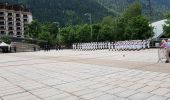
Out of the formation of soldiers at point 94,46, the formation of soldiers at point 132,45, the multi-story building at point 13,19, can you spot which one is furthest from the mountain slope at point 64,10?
the formation of soldiers at point 132,45

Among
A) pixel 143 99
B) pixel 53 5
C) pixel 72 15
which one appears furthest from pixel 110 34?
pixel 53 5

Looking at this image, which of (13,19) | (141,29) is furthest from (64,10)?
(141,29)

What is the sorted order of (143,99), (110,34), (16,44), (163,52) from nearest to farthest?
(143,99) → (163,52) → (110,34) → (16,44)

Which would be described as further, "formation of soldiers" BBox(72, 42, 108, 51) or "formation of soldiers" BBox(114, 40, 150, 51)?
"formation of soldiers" BBox(72, 42, 108, 51)

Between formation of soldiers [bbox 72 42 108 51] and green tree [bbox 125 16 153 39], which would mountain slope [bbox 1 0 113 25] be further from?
formation of soldiers [bbox 72 42 108 51]

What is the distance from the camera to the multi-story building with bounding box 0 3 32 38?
117875 millimetres

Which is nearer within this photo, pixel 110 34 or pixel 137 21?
pixel 137 21

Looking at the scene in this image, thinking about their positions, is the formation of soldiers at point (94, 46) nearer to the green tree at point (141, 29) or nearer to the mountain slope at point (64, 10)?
the green tree at point (141, 29)

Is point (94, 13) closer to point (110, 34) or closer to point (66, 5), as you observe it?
point (66, 5)

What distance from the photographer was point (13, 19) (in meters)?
122

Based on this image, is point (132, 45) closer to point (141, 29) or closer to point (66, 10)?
point (141, 29)

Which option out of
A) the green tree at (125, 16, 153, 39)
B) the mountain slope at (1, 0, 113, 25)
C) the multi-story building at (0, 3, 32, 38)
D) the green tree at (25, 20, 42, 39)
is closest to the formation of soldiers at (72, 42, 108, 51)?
the green tree at (125, 16, 153, 39)

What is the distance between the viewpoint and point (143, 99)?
5816 mm

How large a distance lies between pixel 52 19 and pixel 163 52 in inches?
5803
